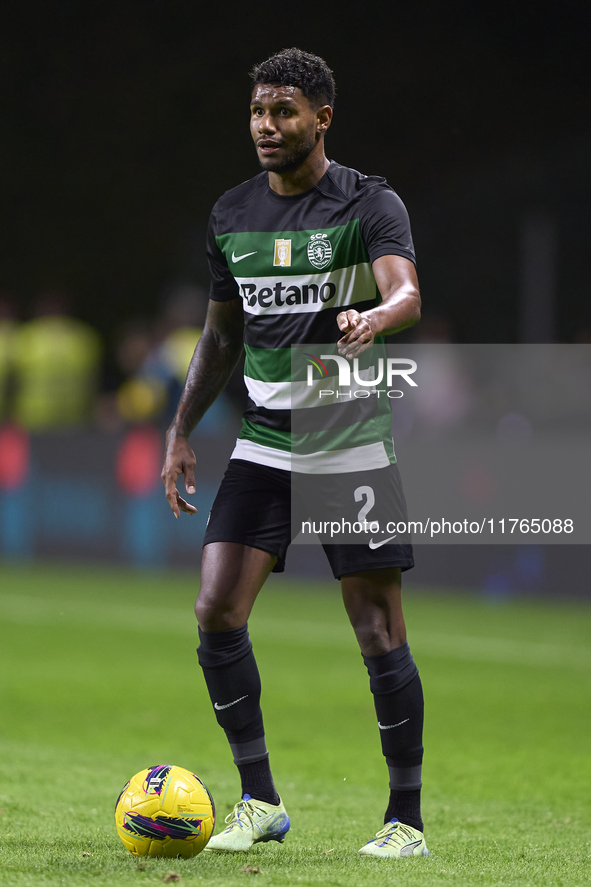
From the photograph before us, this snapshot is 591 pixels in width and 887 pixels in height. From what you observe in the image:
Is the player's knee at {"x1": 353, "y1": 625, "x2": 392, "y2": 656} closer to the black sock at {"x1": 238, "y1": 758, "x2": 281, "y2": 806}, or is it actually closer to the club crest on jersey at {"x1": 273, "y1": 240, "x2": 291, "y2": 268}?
the black sock at {"x1": 238, "y1": 758, "x2": 281, "y2": 806}

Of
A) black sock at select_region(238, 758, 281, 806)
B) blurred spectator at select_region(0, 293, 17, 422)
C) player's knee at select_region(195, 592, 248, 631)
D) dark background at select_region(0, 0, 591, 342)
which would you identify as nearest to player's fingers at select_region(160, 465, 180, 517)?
player's knee at select_region(195, 592, 248, 631)

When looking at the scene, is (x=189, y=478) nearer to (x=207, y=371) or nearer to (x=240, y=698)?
(x=207, y=371)

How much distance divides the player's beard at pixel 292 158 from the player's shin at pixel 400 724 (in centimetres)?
150

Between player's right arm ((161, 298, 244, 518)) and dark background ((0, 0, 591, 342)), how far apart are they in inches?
293

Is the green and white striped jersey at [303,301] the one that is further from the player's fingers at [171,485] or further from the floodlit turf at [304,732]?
the floodlit turf at [304,732]

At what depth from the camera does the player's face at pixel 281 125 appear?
3.75 metres

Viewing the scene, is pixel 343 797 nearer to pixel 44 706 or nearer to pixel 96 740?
pixel 96 740

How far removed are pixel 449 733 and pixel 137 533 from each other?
20.8ft

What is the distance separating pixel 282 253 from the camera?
3.81 meters

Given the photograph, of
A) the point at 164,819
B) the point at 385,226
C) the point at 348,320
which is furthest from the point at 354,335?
the point at 164,819

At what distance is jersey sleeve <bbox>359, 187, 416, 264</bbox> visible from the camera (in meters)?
→ 3.55

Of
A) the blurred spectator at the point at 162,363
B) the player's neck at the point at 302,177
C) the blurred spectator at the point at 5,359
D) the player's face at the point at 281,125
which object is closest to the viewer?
the player's face at the point at 281,125

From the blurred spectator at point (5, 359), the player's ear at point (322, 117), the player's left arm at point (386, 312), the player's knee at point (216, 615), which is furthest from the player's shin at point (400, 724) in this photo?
the blurred spectator at point (5, 359)

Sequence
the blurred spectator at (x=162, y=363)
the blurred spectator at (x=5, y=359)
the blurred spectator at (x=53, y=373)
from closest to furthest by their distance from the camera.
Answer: the blurred spectator at (x=162, y=363) → the blurred spectator at (x=53, y=373) → the blurred spectator at (x=5, y=359)
